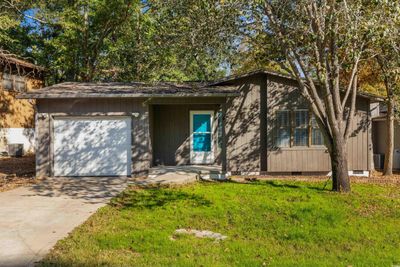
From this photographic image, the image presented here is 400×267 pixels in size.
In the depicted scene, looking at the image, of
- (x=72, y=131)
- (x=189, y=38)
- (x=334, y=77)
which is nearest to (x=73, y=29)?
(x=72, y=131)

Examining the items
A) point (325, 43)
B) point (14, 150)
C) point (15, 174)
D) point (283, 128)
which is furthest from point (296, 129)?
point (14, 150)

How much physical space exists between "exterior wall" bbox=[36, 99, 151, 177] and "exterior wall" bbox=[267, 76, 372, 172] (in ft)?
14.0

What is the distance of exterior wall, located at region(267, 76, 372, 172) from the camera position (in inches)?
487

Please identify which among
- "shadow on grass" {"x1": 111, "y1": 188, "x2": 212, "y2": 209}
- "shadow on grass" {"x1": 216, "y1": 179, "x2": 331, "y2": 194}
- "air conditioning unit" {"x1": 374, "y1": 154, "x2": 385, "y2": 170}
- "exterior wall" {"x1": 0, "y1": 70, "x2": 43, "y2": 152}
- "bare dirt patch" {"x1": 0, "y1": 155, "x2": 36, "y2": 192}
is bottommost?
"shadow on grass" {"x1": 111, "y1": 188, "x2": 212, "y2": 209}

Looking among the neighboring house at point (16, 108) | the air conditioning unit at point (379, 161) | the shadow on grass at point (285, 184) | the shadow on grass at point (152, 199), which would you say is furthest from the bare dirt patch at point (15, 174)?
the air conditioning unit at point (379, 161)

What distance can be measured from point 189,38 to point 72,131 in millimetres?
5393

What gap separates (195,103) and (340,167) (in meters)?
5.26

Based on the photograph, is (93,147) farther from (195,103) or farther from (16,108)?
(16,108)

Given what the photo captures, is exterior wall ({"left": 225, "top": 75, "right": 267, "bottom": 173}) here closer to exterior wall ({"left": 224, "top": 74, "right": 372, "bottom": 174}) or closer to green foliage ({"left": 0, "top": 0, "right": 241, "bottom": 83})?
exterior wall ({"left": 224, "top": 74, "right": 372, "bottom": 174})

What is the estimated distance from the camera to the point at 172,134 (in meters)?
14.3

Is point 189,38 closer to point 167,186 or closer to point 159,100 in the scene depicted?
point 159,100

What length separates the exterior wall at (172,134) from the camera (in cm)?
1424

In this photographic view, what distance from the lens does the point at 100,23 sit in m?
20.3

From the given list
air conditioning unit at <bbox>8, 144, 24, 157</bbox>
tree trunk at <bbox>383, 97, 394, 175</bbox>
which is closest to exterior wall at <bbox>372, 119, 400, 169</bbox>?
tree trunk at <bbox>383, 97, 394, 175</bbox>
